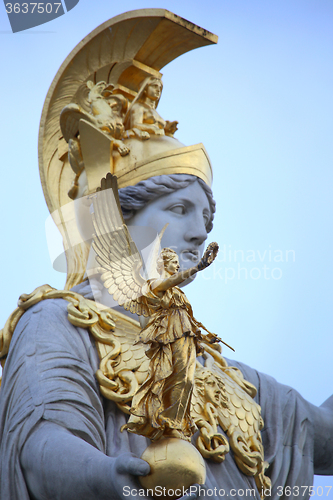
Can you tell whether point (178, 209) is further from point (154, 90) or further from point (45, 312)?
point (45, 312)

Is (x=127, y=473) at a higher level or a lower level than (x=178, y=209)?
lower

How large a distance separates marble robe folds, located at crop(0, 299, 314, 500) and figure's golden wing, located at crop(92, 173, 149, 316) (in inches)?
24.9

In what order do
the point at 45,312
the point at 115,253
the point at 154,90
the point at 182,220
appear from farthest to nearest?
the point at 154,90 < the point at 182,220 < the point at 45,312 < the point at 115,253

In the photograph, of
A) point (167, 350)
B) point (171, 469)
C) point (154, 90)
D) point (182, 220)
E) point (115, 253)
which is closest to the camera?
point (171, 469)

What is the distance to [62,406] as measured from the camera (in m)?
4.34

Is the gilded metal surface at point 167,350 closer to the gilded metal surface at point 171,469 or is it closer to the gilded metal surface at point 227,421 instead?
the gilded metal surface at point 171,469

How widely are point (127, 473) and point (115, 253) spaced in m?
1.47

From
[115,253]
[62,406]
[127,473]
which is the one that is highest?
[115,253]

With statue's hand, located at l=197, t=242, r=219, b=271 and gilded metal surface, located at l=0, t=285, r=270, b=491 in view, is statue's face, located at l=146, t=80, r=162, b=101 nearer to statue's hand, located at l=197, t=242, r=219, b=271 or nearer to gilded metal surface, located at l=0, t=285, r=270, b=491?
gilded metal surface, located at l=0, t=285, r=270, b=491

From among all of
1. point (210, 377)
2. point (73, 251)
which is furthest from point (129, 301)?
point (73, 251)

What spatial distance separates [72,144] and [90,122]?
0.76 feet

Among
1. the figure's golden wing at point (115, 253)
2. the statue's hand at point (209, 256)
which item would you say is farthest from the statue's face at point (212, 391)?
the statue's hand at point (209, 256)

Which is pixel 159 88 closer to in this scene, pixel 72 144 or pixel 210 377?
pixel 72 144

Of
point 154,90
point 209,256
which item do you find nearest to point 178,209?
point 154,90
